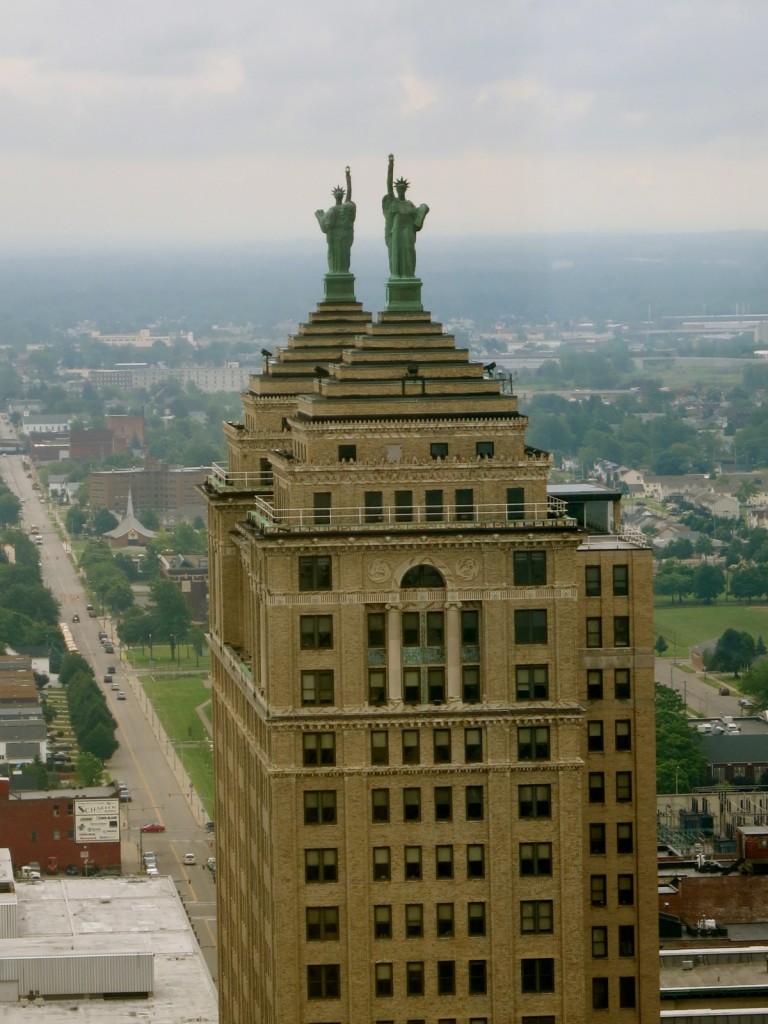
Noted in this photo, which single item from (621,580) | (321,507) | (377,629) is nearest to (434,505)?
(321,507)

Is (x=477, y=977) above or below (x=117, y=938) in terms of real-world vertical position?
above

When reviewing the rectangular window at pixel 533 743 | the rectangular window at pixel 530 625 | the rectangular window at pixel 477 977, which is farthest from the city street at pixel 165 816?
the rectangular window at pixel 530 625

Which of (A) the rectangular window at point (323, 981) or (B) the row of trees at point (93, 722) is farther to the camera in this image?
(B) the row of trees at point (93, 722)

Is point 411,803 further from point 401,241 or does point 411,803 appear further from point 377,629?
point 401,241

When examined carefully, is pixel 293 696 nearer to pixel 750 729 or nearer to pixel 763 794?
pixel 763 794

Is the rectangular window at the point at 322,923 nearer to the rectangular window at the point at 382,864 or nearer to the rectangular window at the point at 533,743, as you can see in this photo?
the rectangular window at the point at 382,864

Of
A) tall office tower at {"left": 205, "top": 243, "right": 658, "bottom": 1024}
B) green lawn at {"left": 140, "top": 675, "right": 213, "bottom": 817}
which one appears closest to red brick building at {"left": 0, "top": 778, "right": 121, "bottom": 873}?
green lawn at {"left": 140, "top": 675, "right": 213, "bottom": 817}

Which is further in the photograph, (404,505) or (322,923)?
(404,505)
